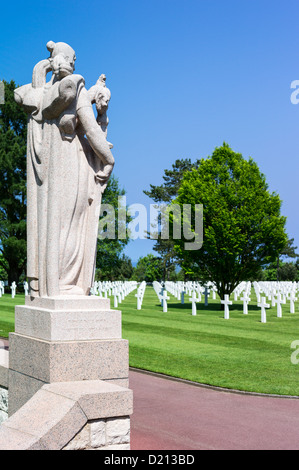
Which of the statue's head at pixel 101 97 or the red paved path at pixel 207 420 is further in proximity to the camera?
the statue's head at pixel 101 97

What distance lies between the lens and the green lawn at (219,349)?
10.1 metres

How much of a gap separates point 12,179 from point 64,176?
38627 mm

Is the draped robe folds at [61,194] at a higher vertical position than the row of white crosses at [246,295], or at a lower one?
higher

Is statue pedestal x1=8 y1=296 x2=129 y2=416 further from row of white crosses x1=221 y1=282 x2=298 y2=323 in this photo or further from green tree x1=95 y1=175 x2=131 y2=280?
green tree x1=95 y1=175 x2=131 y2=280

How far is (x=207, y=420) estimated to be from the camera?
743 centimetres

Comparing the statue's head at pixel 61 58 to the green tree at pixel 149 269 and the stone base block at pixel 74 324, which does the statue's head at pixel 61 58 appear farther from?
the green tree at pixel 149 269

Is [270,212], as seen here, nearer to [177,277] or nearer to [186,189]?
[186,189]

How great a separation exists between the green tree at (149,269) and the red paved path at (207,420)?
195ft

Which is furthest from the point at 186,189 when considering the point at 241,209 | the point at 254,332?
the point at 254,332

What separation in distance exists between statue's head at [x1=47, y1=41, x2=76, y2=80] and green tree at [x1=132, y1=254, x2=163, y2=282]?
62.3 m

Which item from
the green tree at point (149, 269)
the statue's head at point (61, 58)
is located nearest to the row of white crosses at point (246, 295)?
the statue's head at point (61, 58)

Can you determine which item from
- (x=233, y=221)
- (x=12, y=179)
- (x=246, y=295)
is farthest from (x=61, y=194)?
(x=12, y=179)

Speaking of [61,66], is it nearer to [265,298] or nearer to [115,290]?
[265,298]

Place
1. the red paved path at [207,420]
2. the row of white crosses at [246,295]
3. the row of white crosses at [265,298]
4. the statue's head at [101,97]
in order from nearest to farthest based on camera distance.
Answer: the red paved path at [207,420], the statue's head at [101,97], the row of white crosses at [265,298], the row of white crosses at [246,295]
